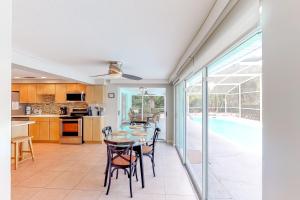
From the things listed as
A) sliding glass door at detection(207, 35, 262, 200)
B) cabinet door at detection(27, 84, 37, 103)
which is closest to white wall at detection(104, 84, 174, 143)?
cabinet door at detection(27, 84, 37, 103)

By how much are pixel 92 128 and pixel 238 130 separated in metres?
5.51

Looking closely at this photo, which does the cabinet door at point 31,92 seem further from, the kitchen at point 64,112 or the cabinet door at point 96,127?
the cabinet door at point 96,127

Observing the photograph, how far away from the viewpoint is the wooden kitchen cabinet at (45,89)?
7.16 m

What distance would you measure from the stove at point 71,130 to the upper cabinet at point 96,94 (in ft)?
2.54

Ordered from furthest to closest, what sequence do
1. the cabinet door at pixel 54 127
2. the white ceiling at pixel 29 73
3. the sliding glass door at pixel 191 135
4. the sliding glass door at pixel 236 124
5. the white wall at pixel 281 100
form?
the cabinet door at pixel 54 127 → the sliding glass door at pixel 191 135 → the white ceiling at pixel 29 73 → the sliding glass door at pixel 236 124 → the white wall at pixel 281 100

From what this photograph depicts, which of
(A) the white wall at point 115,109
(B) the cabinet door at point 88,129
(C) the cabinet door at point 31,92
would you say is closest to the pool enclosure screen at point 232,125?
(A) the white wall at point 115,109

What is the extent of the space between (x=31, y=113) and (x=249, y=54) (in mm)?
7840

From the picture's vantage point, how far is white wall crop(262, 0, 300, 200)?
79 centimetres

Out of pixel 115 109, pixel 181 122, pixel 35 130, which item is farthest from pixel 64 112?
pixel 181 122

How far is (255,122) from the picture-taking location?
1.59 meters

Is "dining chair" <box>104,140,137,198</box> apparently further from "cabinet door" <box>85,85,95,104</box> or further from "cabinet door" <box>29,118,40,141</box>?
"cabinet door" <box>29,118,40,141</box>

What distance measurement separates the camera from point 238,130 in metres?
2.24

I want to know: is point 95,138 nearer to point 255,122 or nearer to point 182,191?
point 182,191

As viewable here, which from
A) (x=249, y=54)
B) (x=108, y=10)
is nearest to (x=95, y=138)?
(x=108, y=10)
